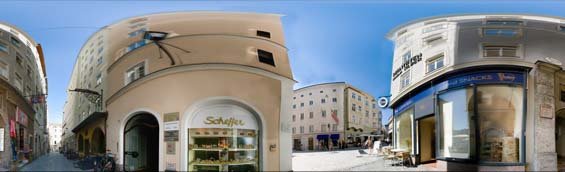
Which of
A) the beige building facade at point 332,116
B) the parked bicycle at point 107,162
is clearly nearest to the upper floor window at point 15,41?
the parked bicycle at point 107,162

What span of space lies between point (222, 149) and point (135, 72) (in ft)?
2.10

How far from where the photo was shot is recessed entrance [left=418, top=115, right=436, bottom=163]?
2.09m

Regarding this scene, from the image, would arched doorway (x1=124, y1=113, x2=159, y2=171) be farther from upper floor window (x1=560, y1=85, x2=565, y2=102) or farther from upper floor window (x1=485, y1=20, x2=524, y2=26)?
upper floor window (x1=560, y1=85, x2=565, y2=102)

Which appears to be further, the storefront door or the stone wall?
the stone wall

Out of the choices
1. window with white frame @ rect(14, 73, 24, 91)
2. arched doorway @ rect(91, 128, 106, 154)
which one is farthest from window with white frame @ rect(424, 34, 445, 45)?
window with white frame @ rect(14, 73, 24, 91)

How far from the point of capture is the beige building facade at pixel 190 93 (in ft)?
6.42

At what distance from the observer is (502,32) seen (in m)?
2.33

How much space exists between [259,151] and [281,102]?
0.91ft

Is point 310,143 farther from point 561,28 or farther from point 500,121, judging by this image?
point 561,28

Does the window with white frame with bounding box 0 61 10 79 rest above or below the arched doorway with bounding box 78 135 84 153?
above

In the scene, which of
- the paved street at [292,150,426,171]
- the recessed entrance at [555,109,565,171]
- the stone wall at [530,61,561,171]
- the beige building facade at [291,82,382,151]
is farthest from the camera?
the recessed entrance at [555,109,565,171]

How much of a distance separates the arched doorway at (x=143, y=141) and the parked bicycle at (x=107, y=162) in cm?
7

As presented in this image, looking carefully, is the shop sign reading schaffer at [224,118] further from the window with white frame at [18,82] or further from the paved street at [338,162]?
the window with white frame at [18,82]

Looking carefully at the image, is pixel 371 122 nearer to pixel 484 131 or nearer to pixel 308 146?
pixel 308 146
